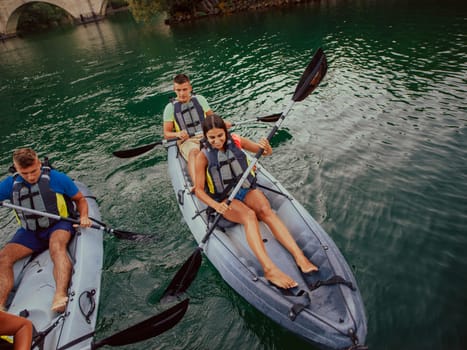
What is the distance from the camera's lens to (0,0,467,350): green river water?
3387 millimetres

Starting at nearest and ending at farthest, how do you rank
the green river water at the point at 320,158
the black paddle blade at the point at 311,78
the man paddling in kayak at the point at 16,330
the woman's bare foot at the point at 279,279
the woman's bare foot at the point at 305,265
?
the man paddling in kayak at the point at 16,330, the woman's bare foot at the point at 279,279, the woman's bare foot at the point at 305,265, the green river water at the point at 320,158, the black paddle blade at the point at 311,78

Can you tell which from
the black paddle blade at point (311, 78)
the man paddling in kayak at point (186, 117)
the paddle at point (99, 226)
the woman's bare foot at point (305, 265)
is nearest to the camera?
the woman's bare foot at point (305, 265)

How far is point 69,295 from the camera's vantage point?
3.23 metres

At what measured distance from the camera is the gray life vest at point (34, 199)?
3770 millimetres

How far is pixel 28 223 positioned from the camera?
3.79m

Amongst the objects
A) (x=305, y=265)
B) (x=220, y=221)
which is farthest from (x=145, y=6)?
(x=305, y=265)

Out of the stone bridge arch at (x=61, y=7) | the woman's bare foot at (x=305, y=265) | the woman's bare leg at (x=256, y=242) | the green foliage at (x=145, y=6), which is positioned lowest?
the woman's bare foot at (x=305, y=265)

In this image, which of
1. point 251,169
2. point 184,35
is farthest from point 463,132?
point 184,35

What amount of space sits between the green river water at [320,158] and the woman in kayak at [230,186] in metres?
0.91

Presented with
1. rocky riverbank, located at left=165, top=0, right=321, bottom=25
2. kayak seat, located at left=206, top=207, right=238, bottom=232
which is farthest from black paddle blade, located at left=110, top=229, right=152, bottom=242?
rocky riverbank, located at left=165, top=0, right=321, bottom=25

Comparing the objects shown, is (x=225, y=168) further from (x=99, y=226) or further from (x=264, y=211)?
(x=99, y=226)

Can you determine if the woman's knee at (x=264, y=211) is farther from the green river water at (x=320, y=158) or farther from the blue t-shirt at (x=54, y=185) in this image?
the blue t-shirt at (x=54, y=185)

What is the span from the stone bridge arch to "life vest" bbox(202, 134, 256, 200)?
50058mm

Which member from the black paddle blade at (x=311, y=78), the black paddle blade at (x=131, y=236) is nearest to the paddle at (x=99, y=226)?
the black paddle blade at (x=131, y=236)
